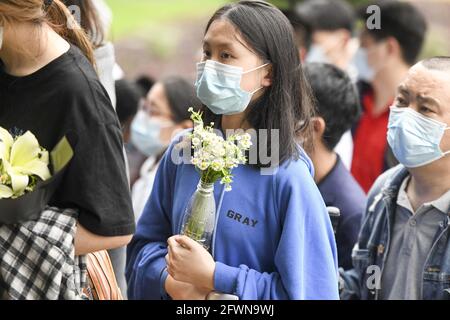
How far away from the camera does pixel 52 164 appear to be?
258 centimetres

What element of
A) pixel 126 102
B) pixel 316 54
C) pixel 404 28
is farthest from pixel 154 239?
pixel 316 54

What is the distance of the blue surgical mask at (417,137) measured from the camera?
340 centimetres

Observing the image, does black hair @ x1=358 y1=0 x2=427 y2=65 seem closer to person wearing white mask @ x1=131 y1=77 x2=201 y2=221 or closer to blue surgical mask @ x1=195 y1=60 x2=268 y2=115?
person wearing white mask @ x1=131 y1=77 x2=201 y2=221

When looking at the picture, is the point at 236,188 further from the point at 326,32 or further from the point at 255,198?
the point at 326,32

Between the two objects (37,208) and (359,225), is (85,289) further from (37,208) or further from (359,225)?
(359,225)

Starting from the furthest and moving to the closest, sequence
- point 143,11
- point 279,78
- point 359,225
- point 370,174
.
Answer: point 143,11
point 370,174
point 359,225
point 279,78

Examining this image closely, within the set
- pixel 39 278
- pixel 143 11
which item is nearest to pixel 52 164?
pixel 39 278

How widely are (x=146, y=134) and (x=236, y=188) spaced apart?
7.90 ft

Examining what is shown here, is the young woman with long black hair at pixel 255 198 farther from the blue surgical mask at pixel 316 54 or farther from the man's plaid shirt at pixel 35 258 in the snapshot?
the blue surgical mask at pixel 316 54

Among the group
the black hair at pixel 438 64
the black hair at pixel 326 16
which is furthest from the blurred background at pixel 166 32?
the black hair at pixel 438 64

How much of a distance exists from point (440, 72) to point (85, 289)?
1645 millimetres

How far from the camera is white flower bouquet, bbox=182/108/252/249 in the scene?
2689 mm

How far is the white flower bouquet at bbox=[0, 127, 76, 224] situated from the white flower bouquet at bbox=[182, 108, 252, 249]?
42 cm

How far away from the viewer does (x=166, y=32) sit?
12898 millimetres
